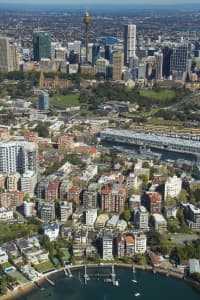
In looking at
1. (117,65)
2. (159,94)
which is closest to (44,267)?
(159,94)

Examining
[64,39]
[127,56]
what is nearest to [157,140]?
[127,56]

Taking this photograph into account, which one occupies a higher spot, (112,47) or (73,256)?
(112,47)

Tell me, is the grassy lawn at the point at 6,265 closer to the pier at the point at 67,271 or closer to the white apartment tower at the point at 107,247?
the pier at the point at 67,271

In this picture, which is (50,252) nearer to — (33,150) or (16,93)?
(33,150)

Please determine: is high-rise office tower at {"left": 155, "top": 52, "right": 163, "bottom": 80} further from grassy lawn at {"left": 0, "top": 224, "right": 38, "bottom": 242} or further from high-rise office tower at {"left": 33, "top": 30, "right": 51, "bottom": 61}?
grassy lawn at {"left": 0, "top": 224, "right": 38, "bottom": 242}

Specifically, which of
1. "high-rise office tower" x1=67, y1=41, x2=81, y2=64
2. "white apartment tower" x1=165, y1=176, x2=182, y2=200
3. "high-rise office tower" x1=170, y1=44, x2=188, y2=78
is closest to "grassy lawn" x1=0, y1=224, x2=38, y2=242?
"white apartment tower" x1=165, y1=176, x2=182, y2=200

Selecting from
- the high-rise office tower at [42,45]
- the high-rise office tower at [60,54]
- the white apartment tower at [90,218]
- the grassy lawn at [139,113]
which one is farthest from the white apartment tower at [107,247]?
the high-rise office tower at [42,45]
